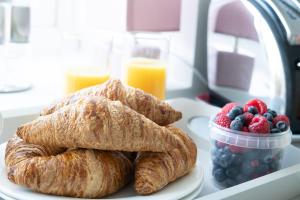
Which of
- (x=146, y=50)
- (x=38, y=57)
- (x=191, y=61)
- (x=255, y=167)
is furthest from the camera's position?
(x=38, y=57)

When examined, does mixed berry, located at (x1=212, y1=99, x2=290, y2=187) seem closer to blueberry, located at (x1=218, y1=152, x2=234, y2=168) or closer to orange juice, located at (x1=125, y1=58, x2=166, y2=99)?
blueberry, located at (x1=218, y1=152, x2=234, y2=168)

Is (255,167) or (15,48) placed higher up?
(15,48)

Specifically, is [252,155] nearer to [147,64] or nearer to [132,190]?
[132,190]

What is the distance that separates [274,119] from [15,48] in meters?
0.62

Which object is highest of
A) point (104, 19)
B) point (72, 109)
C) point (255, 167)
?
point (104, 19)

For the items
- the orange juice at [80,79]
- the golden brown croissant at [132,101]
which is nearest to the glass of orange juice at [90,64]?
the orange juice at [80,79]

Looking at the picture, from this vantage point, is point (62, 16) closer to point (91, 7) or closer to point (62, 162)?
point (91, 7)

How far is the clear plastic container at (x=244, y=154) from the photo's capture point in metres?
0.73

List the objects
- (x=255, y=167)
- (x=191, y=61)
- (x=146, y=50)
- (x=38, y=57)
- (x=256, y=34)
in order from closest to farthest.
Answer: (x=255, y=167)
(x=256, y=34)
(x=146, y=50)
(x=191, y=61)
(x=38, y=57)

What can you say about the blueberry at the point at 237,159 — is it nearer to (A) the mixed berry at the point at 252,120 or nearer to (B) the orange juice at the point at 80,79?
(A) the mixed berry at the point at 252,120

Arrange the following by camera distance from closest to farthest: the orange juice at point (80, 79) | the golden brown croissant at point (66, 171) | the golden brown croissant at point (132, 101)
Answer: the golden brown croissant at point (66, 171), the golden brown croissant at point (132, 101), the orange juice at point (80, 79)

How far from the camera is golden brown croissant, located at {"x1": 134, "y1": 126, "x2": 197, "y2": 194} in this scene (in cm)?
59

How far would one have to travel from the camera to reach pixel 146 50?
109cm

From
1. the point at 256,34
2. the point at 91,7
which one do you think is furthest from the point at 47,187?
the point at 91,7
